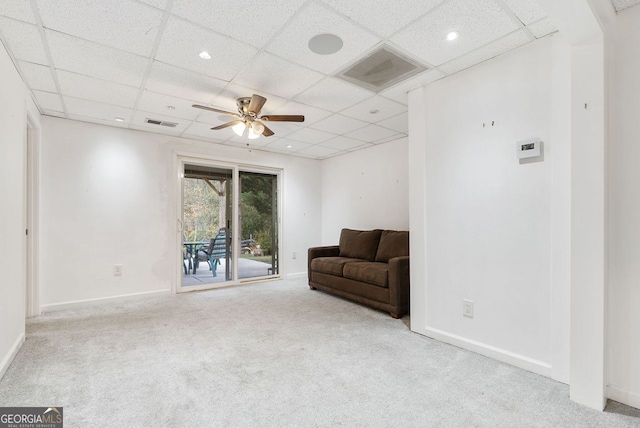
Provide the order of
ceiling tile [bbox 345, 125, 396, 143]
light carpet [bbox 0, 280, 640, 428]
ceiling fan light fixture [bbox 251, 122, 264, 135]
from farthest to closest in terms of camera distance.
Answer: ceiling tile [bbox 345, 125, 396, 143] < ceiling fan light fixture [bbox 251, 122, 264, 135] < light carpet [bbox 0, 280, 640, 428]

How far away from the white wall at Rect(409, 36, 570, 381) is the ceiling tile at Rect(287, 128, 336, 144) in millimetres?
1688

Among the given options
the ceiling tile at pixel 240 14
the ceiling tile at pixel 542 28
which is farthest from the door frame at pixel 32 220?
the ceiling tile at pixel 542 28

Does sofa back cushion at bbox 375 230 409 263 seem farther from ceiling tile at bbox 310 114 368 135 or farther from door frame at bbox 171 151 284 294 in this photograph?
door frame at bbox 171 151 284 294

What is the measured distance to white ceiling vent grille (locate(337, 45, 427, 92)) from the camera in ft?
8.18

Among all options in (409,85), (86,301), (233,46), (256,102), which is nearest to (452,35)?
(409,85)

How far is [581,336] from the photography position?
1.86 m

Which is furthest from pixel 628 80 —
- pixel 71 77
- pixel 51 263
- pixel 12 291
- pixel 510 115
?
pixel 51 263

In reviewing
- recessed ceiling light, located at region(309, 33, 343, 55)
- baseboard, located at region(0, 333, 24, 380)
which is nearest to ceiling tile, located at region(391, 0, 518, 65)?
recessed ceiling light, located at region(309, 33, 343, 55)

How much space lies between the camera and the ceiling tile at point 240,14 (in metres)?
1.87

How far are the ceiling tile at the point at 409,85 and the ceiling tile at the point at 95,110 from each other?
3057 mm

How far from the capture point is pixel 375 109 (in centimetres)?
363

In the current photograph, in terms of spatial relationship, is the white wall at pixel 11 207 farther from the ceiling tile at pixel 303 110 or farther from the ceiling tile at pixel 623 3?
the ceiling tile at pixel 623 3

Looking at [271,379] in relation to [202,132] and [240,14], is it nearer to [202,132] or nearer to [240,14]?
[240,14]

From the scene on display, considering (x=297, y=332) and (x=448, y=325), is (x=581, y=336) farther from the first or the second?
(x=297, y=332)
